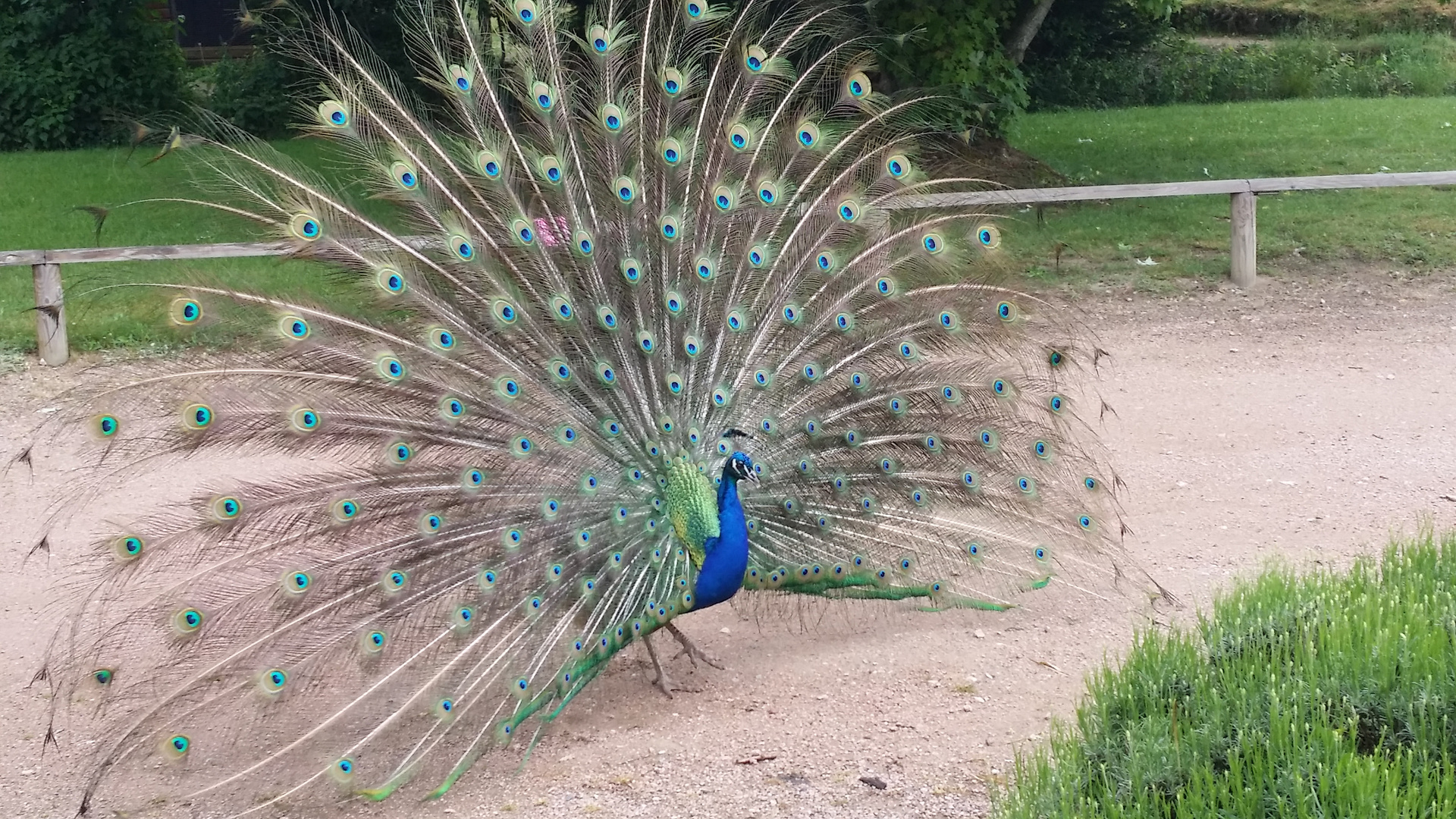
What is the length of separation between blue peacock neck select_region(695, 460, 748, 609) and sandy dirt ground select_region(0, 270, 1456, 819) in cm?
50

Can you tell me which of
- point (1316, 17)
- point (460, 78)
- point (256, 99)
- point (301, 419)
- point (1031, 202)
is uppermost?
point (1316, 17)

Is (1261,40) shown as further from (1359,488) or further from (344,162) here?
(344,162)

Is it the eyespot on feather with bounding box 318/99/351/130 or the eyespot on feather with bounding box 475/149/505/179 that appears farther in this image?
the eyespot on feather with bounding box 475/149/505/179

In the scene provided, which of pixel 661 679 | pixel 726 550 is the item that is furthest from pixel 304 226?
pixel 661 679

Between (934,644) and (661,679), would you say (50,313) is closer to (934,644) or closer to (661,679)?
(661,679)

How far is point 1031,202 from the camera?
9484mm

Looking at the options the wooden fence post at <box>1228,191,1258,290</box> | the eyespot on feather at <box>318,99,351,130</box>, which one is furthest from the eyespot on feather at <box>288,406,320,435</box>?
the wooden fence post at <box>1228,191,1258,290</box>

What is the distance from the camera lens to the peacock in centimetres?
400

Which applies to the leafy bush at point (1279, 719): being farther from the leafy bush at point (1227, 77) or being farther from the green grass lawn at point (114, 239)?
the leafy bush at point (1227, 77)

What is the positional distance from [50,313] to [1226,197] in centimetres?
1001

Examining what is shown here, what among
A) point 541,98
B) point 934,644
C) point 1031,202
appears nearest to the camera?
point 541,98

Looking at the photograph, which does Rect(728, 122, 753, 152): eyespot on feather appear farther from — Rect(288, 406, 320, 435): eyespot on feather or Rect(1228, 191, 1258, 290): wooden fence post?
Rect(1228, 191, 1258, 290): wooden fence post

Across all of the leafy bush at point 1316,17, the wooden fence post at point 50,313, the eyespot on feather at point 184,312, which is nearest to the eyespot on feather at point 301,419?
the eyespot on feather at point 184,312

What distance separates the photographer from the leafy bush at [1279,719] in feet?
9.43
